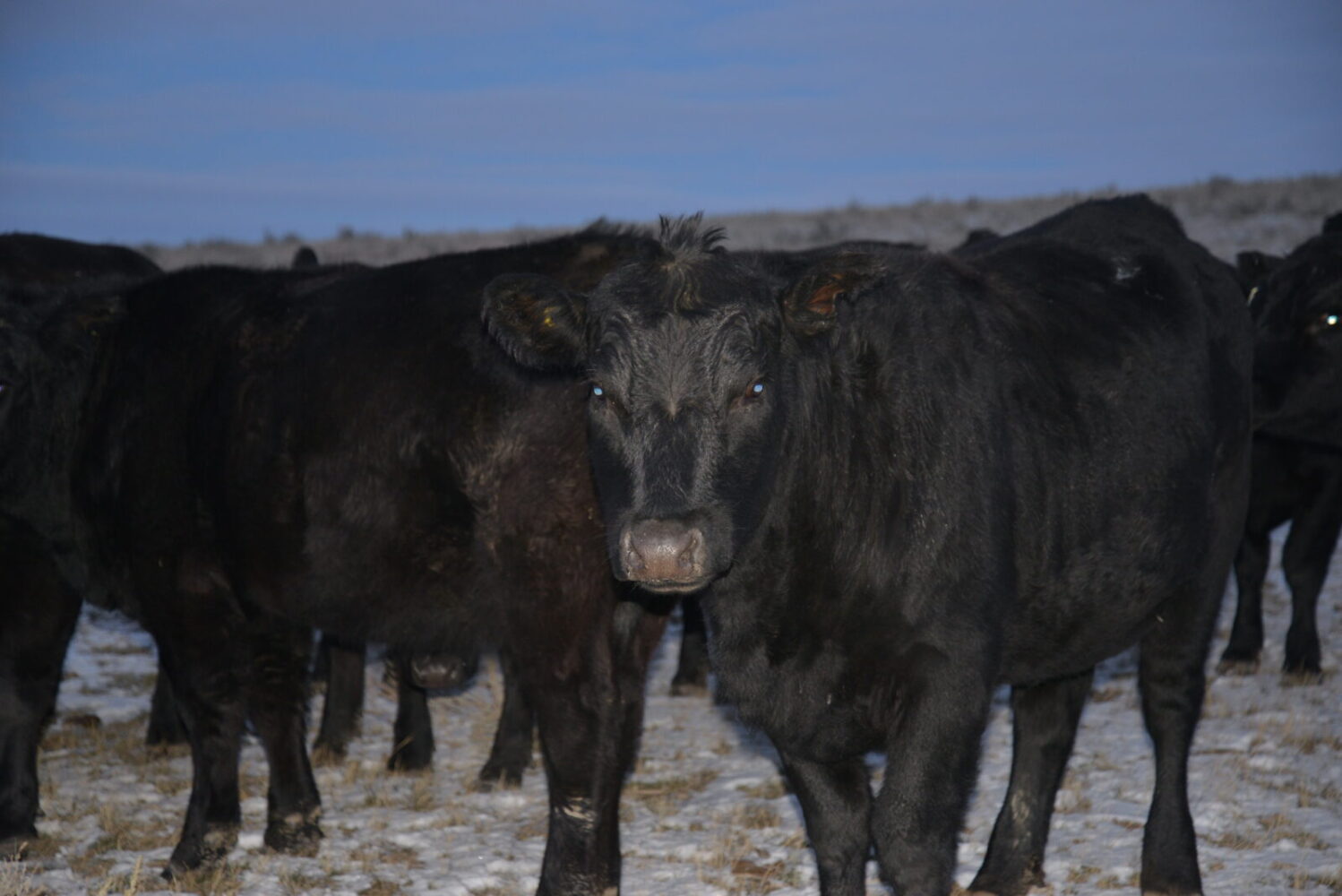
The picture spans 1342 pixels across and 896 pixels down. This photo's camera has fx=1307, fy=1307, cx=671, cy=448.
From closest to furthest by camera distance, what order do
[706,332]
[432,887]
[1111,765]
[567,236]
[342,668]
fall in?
[706,332], [432,887], [567,236], [1111,765], [342,668]

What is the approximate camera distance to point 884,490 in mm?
4078

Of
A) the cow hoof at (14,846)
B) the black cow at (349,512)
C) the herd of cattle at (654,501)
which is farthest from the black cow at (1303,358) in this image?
the cow hoof at (14,846)

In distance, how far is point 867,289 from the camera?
4305mm

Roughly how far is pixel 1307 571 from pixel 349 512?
247 inches

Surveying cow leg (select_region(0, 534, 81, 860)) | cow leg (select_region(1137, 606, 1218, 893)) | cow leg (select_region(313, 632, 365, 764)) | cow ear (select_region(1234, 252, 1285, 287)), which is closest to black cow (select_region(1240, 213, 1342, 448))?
cow ear (select_region(1234, 252, 1285, 287))

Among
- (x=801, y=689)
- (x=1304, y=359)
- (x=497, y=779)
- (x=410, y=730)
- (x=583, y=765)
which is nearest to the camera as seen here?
(x=801, y=689)

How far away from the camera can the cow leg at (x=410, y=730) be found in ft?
22.8

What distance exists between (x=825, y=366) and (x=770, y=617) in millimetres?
820

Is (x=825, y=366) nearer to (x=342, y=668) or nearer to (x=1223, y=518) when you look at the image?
(x=1223, y=518)

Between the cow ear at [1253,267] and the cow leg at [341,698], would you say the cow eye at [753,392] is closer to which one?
the cow leg at [341,698]

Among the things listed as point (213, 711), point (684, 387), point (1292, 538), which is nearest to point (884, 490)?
point (684, 387)

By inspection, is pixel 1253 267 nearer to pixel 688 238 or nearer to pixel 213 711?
pixel 688 238

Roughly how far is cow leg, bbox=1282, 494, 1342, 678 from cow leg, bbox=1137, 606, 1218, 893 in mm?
3262

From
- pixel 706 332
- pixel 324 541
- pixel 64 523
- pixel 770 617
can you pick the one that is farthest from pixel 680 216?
pixel 64 523
